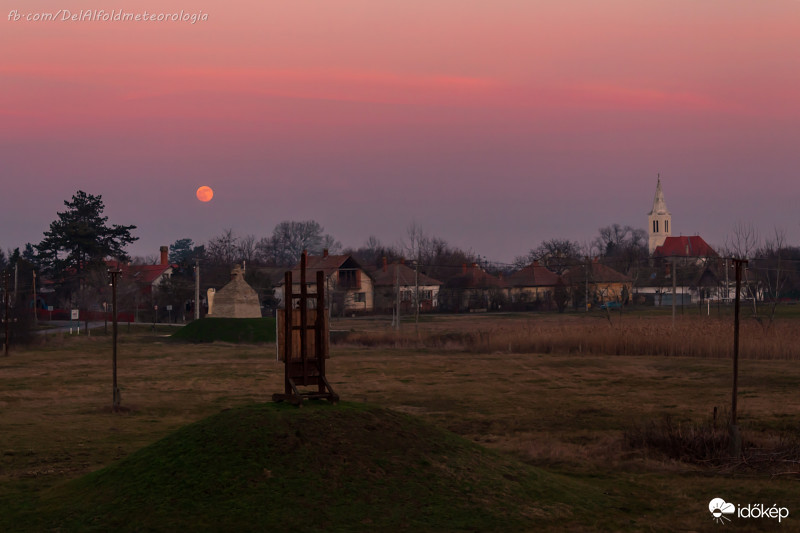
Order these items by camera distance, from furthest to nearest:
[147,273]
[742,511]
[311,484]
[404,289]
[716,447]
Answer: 1. [404,289]
2. [147,273]
3. [716,447]
4. [742,511]
5. [311,484]

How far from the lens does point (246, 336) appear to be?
2382 inches

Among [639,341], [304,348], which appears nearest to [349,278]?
[639,341]

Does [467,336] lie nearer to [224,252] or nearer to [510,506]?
[510,506]

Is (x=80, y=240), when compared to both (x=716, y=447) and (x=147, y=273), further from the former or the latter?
(x=716, y=447)

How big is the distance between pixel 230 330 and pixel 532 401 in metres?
→ 36.9

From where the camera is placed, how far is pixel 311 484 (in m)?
12.8

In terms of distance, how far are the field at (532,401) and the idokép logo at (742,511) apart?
0.21m

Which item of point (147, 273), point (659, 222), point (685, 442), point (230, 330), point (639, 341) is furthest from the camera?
point (659, 222)

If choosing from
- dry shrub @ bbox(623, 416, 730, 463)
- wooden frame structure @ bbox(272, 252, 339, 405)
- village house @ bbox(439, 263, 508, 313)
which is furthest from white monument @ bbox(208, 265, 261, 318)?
wooden frame structure @ bbox(272, 252, 339, 405)

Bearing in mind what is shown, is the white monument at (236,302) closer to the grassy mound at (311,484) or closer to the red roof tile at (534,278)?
the grassy mound at (311,484)

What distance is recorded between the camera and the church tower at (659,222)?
173913mm

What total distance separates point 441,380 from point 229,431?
71.6 ft

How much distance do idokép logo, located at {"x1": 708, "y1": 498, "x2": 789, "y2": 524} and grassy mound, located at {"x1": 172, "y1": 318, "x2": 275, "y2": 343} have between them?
156 ft

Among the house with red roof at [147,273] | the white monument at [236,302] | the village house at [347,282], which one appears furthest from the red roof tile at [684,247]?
the white monument at [236,302]
